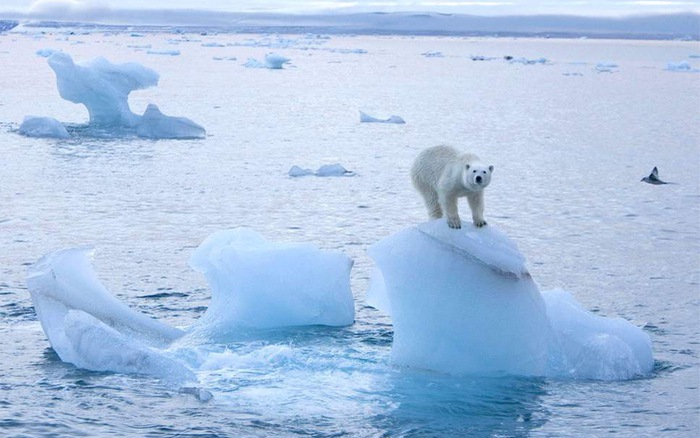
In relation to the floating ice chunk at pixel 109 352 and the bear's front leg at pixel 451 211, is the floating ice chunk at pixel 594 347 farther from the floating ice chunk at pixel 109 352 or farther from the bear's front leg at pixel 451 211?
the floating ice chunk at pixel 109 352

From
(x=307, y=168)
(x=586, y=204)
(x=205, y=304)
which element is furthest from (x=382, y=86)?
(x=205, y=304)

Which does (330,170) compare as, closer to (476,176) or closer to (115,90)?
(115,90)

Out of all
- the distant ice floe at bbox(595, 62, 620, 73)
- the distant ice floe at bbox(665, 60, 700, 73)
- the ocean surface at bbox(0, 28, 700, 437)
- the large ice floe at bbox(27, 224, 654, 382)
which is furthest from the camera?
the distant ice floe at bbox(595, 62, 620, 73)

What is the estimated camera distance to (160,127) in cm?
2139

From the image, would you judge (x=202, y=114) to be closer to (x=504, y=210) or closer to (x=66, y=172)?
(x=66, y=172)

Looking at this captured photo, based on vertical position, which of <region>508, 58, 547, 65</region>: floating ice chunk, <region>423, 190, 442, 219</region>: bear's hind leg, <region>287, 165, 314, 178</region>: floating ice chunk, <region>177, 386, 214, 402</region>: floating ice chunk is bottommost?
<region>508, 58, 547, 65</region>: floating ice chunk

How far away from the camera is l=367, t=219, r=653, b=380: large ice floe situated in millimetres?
7254

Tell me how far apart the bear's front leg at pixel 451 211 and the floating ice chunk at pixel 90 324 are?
6.66 ft

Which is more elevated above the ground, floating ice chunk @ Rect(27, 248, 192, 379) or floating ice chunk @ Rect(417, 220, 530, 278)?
floating ice chunk @ Rect(417, 220, 530, 278)

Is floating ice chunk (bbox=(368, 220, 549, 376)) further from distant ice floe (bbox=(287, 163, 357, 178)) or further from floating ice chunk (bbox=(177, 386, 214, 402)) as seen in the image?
distant ice floe (bbox=(287, 163, 357, 178))

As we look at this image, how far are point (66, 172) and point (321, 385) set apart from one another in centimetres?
1031

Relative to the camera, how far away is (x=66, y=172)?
1652 centimetres

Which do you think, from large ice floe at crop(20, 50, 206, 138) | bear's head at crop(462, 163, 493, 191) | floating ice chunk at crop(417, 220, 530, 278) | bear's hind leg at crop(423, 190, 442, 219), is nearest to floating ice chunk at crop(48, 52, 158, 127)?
large ice floe at crop(20, 50, 206, 138)

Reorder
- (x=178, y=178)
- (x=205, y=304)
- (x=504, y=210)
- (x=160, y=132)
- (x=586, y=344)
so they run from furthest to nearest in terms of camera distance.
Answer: (x=160, y=132) < (x=178, y=178) < (x=504, y=210) < (x=205, y=304) < (x=586, y=344)
